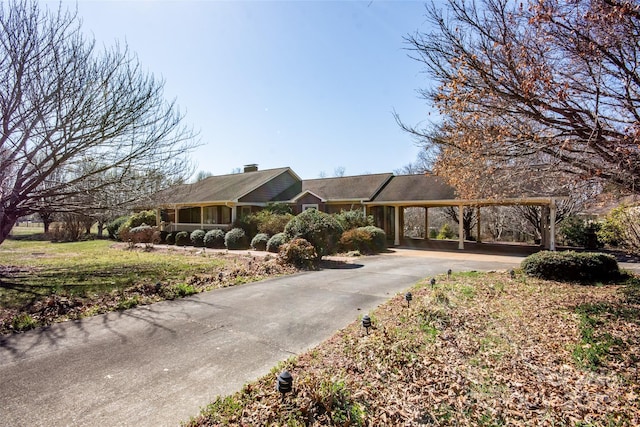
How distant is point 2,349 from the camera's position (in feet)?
15.8

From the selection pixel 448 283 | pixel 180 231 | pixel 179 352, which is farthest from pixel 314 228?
pixel 180 231

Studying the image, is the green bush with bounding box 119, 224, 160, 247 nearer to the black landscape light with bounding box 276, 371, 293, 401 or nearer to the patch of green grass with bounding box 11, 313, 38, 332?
the patch of green grass with bounding box 11, 313, 38, 332

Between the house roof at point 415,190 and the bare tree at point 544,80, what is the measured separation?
493 inches

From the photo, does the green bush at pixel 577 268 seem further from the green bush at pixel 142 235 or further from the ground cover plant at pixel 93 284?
the green bush at pixel 142 235

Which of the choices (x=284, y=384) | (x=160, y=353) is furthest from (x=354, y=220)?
(x=284, y=384)

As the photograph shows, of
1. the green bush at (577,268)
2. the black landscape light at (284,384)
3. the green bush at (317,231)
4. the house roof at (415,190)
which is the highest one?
the house roof at (415,190)

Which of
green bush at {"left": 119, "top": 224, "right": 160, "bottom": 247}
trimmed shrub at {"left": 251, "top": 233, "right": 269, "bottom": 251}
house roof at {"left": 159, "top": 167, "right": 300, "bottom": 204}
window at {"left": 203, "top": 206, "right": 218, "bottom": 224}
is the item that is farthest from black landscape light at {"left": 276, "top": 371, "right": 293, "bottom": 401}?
window at {"left": 203, "top": 206, "right": 218, "bottom": 224}

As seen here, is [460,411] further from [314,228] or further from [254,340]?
[314,228]

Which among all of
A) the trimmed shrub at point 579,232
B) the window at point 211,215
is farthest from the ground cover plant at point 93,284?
the trimmed shrub at point 579,232

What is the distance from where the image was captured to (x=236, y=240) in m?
19.8

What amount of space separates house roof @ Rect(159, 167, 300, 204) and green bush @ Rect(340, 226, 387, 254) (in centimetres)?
879

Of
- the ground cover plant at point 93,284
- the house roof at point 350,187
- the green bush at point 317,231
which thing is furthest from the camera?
the house roof at point 350,187

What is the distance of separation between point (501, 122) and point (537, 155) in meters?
0.96

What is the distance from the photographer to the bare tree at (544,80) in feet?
15.8
